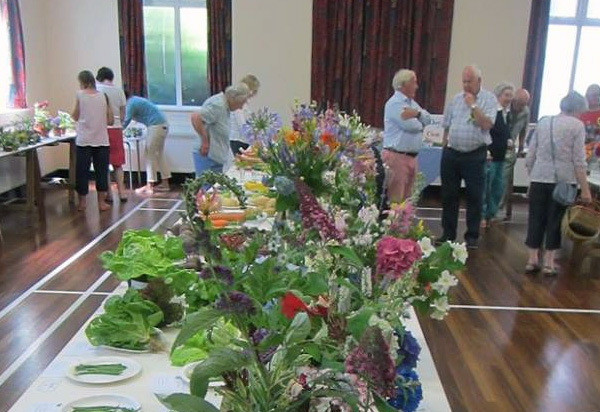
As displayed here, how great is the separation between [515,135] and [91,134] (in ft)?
13.8

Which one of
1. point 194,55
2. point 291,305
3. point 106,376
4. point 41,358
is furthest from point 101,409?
point 194,55

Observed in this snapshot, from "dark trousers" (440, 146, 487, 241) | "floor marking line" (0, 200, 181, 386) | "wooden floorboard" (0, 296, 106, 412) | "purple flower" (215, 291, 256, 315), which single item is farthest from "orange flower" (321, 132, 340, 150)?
"dark trousers" (440, 146, 487, 241)

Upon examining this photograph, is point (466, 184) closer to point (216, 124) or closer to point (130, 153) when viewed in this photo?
point (216, 124)

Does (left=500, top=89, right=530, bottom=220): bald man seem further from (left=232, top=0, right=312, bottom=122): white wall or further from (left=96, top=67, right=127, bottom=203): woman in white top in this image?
(left=96, top=67, right=127, bottom=203): woman in white top

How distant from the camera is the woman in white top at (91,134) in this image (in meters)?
5.36

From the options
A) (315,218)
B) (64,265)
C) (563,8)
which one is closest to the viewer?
(315,218)

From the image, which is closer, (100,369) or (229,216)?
(100,369)

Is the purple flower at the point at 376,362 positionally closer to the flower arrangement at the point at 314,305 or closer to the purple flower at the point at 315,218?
the flower arrangement at the point at 314,305

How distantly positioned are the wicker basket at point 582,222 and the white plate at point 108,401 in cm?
407

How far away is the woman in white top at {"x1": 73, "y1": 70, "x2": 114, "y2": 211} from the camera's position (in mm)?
5363

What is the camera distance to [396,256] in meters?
0.97

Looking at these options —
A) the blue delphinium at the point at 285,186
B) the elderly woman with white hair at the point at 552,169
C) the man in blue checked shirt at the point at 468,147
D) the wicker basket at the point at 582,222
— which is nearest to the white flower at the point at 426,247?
the blue delphinium at the point at 285,186

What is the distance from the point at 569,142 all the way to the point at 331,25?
11.8 feet

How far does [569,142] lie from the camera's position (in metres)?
3.82
